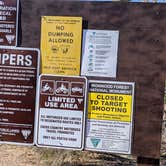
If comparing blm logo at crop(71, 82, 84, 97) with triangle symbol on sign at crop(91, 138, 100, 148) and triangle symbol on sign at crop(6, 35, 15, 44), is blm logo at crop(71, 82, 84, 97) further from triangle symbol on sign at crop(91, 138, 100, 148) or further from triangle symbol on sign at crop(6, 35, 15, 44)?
triangle symbol on sign at crop(6, 35, 15, 44)

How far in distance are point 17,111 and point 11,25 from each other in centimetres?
80

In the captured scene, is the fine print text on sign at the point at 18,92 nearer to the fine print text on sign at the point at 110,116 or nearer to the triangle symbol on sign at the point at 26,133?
the triangle symbol on sign at the point at 26,133

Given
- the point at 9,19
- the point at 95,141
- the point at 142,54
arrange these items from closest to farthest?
the point at 142,54
the point at 95,141
the point at 9,19

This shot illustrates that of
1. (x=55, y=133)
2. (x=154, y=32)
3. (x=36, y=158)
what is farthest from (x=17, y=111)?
(x=36, y=158)

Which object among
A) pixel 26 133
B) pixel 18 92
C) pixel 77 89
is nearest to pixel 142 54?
pixel 77 89

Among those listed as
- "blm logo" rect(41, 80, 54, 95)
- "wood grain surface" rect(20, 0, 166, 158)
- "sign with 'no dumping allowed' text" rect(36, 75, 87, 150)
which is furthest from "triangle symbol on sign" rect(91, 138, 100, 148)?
"blm logo" rect(41, 80, 54, 95)

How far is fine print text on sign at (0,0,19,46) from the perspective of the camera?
4.90m

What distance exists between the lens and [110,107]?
470 cm

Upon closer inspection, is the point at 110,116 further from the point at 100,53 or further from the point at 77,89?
the point at 100,53

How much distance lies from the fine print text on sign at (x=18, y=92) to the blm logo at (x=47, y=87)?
0.09 metres

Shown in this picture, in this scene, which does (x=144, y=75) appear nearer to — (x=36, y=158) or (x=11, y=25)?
(x=11, y=25)

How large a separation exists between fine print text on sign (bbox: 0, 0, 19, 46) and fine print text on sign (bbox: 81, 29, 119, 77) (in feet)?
2.20

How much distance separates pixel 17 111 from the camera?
493 centimetres

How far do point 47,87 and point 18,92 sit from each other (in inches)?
11.3
